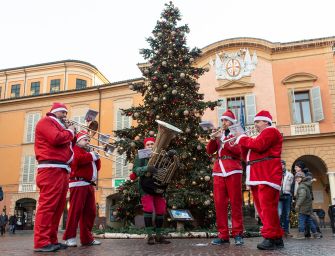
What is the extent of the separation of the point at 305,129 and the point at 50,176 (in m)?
21.7

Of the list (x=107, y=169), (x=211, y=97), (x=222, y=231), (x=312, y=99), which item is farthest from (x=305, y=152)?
(x=222, y=231)

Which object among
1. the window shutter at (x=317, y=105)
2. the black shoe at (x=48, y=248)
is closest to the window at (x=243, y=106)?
the window shutter at (x=317, y=105)

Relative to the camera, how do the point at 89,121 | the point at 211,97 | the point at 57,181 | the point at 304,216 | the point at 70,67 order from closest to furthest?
the point at 57,181, the point at 89,121, the point at 304,216, the point at 211,97, the point at 70,67

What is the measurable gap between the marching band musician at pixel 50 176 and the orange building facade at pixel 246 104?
46.7ft

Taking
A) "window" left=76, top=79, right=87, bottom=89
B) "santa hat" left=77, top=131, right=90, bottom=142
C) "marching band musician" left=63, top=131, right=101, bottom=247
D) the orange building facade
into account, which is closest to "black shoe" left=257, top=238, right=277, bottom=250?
"marching band musician" left=63, top=131, right=101, bottom=247

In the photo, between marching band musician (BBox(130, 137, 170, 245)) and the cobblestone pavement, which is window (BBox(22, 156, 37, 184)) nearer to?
the cobblestone pavement

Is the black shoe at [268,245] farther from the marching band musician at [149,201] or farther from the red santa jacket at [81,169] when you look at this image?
the red santa jacket at [81,169]

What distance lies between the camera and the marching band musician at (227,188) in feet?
20.1

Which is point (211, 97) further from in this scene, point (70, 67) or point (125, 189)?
point (70, 67)

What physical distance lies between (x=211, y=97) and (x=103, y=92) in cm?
1001

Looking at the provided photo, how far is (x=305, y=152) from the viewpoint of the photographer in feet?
77.5

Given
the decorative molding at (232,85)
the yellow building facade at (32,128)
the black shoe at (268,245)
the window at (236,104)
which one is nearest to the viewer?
the black shoe at (268,245)

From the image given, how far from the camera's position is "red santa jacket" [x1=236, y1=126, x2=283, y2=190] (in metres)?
5.44

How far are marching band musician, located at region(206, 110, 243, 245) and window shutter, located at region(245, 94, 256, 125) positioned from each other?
19387 mm
